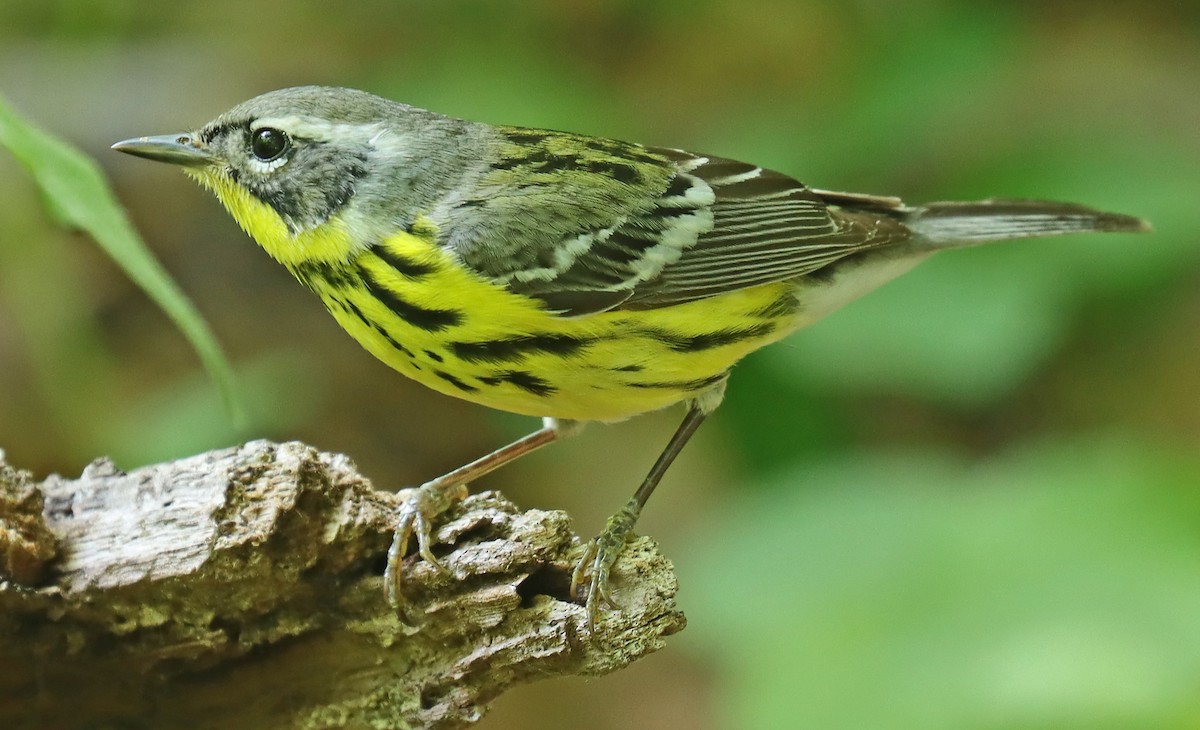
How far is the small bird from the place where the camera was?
249 cm

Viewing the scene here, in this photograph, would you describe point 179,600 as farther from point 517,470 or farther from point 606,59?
point 606,59

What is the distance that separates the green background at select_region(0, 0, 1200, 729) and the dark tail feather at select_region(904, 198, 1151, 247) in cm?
81

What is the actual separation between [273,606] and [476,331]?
0.64 metres

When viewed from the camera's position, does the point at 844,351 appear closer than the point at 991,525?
No

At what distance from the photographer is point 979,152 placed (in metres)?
5.06

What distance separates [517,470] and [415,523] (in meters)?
3.18

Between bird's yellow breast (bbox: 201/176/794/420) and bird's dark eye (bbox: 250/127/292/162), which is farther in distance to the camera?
bird's dark eye (bbox: 250/127/292/162)

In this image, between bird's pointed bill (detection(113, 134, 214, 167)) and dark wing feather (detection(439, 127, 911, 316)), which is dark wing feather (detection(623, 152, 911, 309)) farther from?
bird's pointed bill (detection(113, 134, 214, 167))

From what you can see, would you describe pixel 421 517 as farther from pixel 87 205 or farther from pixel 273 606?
pixel 87 205

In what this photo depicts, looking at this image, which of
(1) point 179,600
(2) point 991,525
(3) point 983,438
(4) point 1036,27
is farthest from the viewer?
(4) point 1036,27

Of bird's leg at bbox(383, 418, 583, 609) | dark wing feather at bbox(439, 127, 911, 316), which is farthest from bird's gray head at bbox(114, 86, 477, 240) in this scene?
bird's leg at bbox(383, 418, 583, 609)

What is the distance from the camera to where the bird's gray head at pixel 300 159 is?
2.64 metres

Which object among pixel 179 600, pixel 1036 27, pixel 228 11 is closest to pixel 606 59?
pixel 228 11

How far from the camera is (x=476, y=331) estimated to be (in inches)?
97.2
